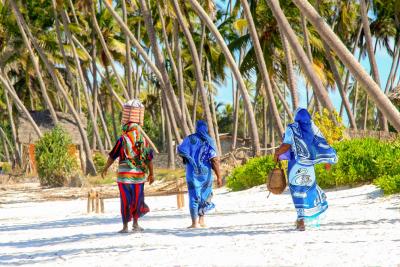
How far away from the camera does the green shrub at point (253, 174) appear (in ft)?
61.6

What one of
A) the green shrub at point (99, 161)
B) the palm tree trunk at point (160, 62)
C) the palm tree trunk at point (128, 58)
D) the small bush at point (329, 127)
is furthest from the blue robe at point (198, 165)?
the green shrub at point (99, 161)

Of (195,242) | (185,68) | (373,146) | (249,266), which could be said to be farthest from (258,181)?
(185,68)

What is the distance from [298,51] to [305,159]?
5397mm

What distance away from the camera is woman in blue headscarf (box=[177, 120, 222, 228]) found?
10.5 meters

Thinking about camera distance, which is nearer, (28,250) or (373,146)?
(28,250)

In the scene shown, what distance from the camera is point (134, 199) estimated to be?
10125 millimetres

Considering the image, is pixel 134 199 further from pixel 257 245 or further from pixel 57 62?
pixel 57 62

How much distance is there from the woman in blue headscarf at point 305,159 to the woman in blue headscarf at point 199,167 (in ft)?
4.38

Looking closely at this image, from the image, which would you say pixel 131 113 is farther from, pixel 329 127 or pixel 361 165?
pixel 329 127

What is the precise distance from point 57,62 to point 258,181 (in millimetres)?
29279

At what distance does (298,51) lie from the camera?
47.5ft

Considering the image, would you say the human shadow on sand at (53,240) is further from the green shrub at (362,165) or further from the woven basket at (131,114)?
the green shrub at (362,165)

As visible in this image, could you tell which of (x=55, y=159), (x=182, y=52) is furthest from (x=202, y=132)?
(x=182, y=52)

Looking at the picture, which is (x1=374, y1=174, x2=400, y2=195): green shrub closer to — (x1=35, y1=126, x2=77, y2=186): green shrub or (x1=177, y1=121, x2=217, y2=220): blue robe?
(x1=177, y1=121, x2=217, y2=220): blue robe
